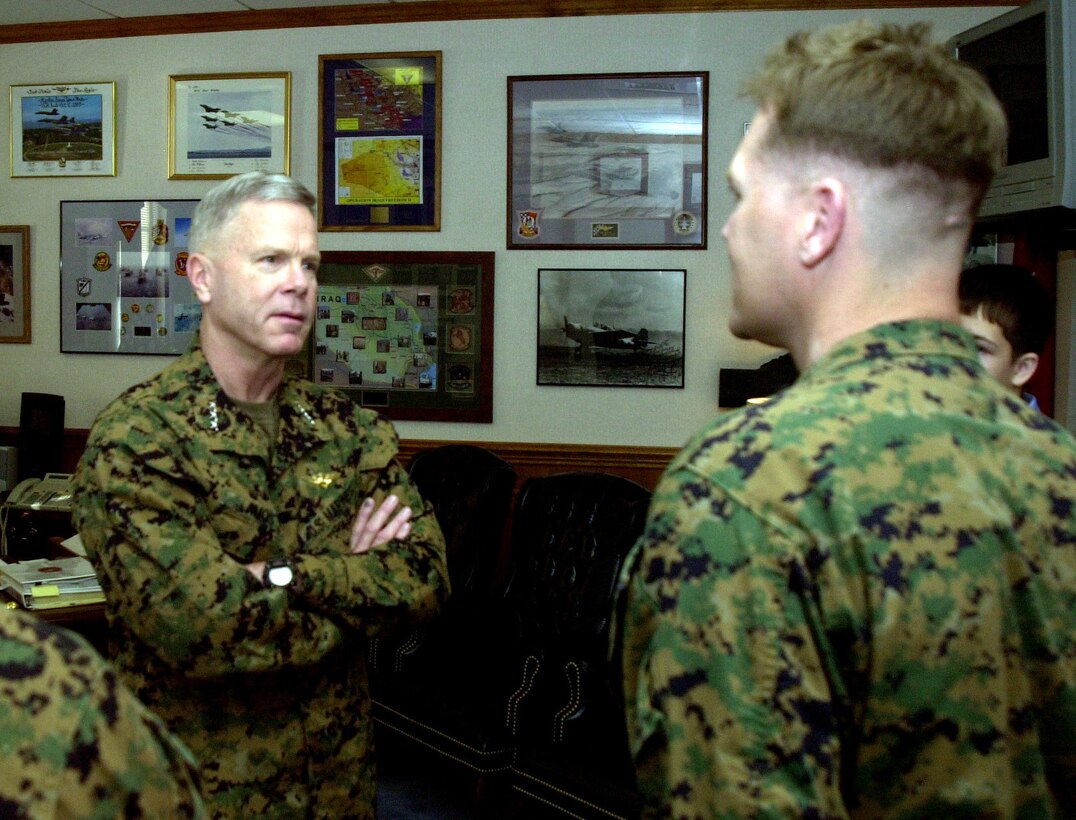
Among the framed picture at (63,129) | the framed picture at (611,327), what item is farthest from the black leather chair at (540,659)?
the framed picture at (63,129)

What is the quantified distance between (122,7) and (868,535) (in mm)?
4732

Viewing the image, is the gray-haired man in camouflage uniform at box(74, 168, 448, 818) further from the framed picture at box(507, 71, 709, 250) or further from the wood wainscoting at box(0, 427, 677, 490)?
the framed picture at box(507, 71, 709, 250)

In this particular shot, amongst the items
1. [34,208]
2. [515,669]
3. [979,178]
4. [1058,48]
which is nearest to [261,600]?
[979,178]

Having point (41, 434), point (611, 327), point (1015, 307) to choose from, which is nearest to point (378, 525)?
point (1015, 307)

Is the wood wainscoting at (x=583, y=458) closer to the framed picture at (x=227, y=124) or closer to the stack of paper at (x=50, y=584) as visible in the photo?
the framed picture at (x=227, y=124)

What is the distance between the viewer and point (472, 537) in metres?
3.76

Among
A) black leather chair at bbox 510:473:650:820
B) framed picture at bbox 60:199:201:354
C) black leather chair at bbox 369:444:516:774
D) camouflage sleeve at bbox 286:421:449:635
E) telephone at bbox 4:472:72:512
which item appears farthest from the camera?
framed picture at bbox 60:199:201:354

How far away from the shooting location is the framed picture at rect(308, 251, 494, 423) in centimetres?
446

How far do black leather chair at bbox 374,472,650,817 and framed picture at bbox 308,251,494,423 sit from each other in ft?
3.29

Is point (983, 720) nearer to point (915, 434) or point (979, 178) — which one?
point (915, 434)

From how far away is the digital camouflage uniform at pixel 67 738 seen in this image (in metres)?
0.60

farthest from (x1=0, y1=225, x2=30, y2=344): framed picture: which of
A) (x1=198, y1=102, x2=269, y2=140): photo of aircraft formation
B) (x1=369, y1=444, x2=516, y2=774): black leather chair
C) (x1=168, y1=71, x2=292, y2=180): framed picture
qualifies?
(x1=369, y1=444, x2=516, y2=774): black leather chair

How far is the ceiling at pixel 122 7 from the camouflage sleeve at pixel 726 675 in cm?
409

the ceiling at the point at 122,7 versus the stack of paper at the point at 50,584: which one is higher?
the ceiling at the point at 122,7
